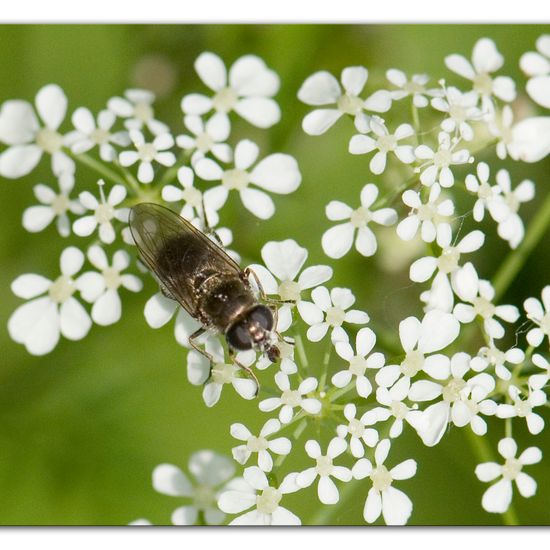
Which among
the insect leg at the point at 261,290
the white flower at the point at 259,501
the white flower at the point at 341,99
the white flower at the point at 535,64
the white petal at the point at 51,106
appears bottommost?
the white flower at the point at 259,501

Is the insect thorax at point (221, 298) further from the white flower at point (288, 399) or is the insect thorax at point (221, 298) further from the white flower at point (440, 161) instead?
the white flower at point (440, 161)

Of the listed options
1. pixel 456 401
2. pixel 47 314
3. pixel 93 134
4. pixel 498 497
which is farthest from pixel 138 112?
pixel 498 497

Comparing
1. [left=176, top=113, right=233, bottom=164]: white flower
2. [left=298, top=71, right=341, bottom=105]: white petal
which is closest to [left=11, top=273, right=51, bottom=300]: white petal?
[left=176, top=113, right=233, bottom=164]: white flower

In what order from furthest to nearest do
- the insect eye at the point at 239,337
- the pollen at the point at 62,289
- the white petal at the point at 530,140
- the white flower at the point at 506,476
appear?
the white petal at the point at 530,140 < the pollen at the point at 62,289 < the white flower at the point at 506,476 < the insect eye at the point at 239,337

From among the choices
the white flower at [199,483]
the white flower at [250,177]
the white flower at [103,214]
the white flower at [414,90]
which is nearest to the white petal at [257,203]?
the white flower at [250,177]

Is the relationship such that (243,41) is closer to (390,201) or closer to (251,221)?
(251,221)

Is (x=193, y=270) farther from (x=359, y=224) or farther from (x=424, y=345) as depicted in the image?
(x=424, y=345)

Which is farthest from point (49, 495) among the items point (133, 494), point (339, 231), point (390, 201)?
point (390, 201)
